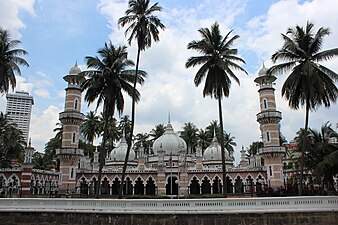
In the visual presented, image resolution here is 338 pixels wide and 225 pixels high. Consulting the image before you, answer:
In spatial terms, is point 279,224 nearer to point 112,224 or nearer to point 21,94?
point 112,224

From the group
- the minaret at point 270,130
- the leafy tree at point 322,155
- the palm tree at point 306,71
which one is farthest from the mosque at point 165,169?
the palm tree at point 306,71

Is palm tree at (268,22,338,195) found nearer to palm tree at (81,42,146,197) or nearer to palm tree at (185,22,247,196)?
palm tree at (185,22,247,196)

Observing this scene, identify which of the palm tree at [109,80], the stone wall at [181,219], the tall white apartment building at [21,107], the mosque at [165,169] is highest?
the tall white apartment building at [21,107]

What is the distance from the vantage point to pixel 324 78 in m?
22.9

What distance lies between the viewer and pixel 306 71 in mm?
22094

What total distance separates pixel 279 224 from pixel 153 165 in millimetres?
38466

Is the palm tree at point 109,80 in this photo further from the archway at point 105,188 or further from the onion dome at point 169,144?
the onion dome at point 169,144

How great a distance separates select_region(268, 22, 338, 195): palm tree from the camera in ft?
73.0

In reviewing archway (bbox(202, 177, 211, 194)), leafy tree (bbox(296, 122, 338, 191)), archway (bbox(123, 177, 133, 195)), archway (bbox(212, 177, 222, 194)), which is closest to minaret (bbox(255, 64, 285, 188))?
leafy tree (bbox(296, 122, 338, 191))

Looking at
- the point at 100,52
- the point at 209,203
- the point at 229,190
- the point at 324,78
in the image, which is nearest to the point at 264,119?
the point at 229,190

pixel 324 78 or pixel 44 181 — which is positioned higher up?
pixel 324 78

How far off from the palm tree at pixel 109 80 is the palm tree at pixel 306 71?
467 inches

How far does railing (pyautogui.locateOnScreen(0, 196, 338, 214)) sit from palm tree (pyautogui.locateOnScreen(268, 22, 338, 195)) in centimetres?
530

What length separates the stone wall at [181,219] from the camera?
17031 mm
